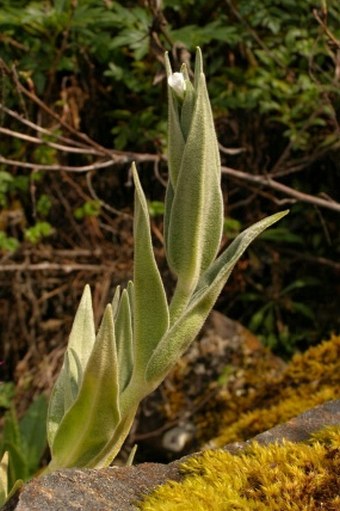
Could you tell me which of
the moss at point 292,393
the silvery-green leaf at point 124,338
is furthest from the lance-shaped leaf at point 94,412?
the moss at point 292,393

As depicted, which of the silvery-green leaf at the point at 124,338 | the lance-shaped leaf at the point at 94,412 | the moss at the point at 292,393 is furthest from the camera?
the moss at the point at 292,393

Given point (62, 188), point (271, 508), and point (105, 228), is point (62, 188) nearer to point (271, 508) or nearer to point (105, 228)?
point (105, 228)

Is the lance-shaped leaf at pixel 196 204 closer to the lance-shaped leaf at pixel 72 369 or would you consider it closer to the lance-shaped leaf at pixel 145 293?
the lance-shaped leaf at pixel 145 293

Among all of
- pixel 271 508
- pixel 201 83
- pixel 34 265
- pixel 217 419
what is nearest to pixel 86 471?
pixel 271 508

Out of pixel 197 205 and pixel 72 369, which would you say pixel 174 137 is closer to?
pixel 197 205

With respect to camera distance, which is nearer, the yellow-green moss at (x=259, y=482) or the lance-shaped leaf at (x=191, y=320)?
the yellow-green moss at (x=259, y=482)

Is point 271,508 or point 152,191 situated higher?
point 271,508

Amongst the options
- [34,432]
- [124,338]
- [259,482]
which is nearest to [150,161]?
[34,432]
